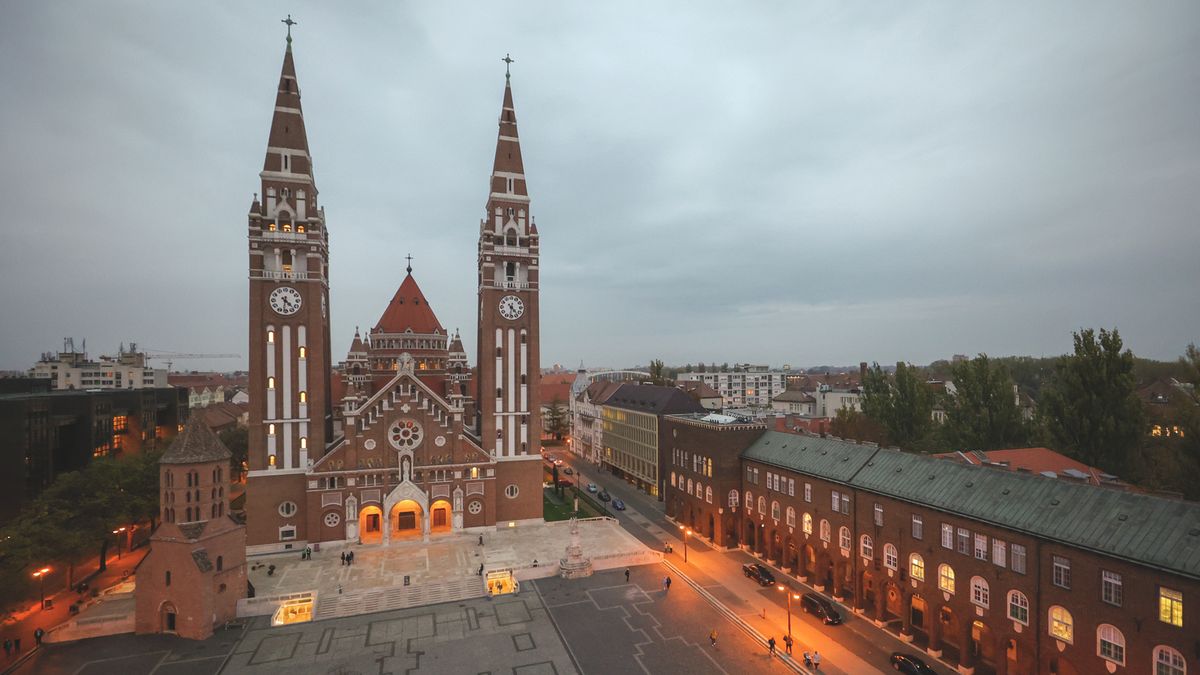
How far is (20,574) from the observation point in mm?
29094

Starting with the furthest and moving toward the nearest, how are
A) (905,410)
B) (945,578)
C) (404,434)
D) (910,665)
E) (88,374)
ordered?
(88,374) → (905,410) → (404,434) → (945,578) → (910,665)

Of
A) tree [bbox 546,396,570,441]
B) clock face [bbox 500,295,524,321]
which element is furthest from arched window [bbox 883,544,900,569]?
tree [bbox 546,396,570,441]

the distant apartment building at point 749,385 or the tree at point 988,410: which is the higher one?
the tree at point 988,410

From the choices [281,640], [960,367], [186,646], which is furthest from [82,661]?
[960,367]

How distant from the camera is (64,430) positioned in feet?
154

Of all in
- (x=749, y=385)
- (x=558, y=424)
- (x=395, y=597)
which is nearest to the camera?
(x=395, y=597)

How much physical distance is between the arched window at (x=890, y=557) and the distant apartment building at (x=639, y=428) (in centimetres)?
3062

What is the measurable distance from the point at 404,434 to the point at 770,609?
32.4 m

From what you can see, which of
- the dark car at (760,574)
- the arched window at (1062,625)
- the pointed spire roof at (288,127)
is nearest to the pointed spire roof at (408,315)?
the pointed spire roof at (288,127)

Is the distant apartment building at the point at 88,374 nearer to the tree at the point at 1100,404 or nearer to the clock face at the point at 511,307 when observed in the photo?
the clock face at the point at 511,307

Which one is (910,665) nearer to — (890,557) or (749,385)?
(890,557)

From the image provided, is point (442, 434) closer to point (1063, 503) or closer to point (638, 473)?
point (638, 473)

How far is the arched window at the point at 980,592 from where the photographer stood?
26.6m

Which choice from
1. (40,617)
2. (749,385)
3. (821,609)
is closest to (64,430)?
(40,617)
